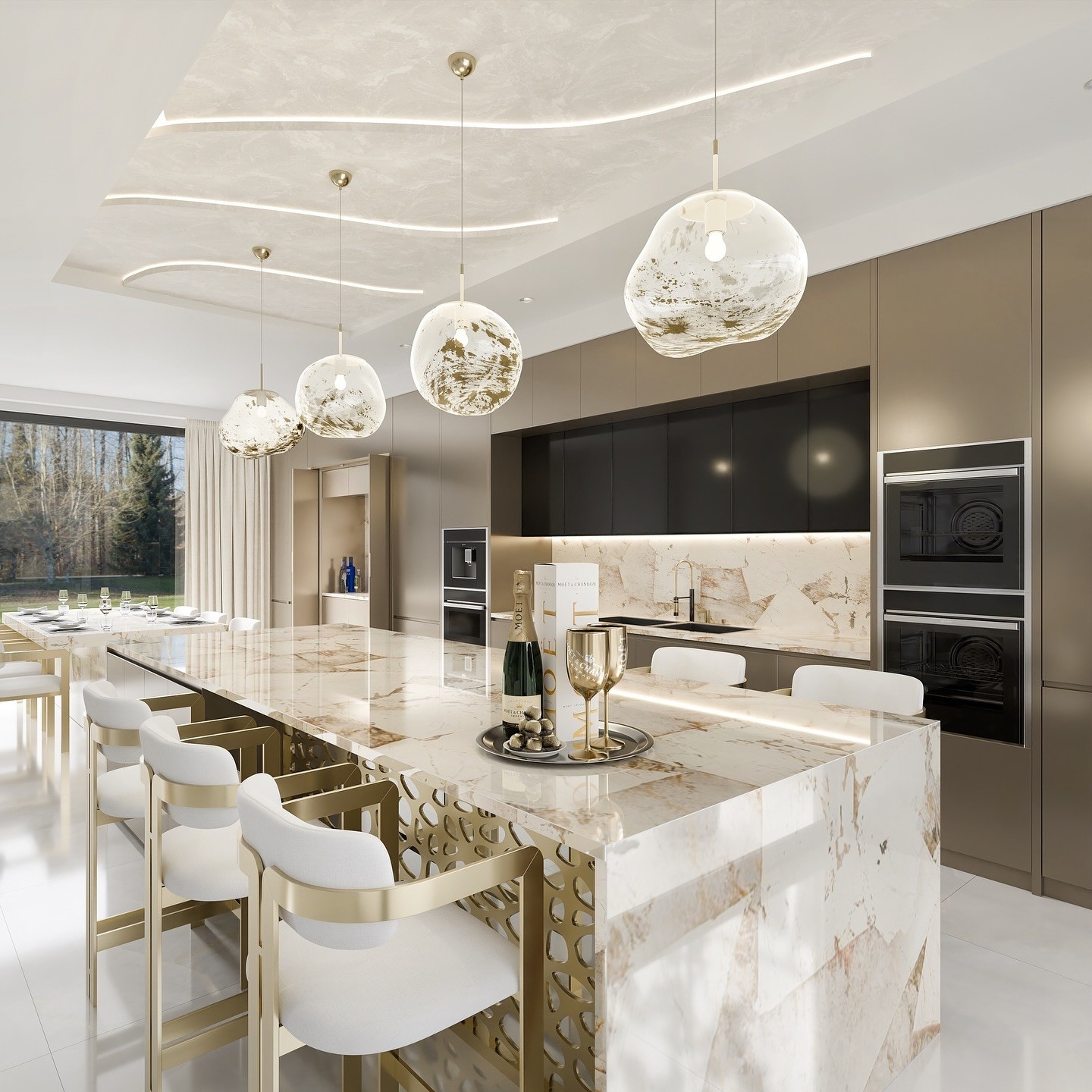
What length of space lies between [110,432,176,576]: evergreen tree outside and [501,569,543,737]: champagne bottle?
7.35 metres

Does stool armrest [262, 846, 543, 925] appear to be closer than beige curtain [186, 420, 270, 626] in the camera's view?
Yes

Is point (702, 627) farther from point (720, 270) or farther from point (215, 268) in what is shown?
point (215, 268)

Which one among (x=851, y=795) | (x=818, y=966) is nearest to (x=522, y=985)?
(x=818, y=966)

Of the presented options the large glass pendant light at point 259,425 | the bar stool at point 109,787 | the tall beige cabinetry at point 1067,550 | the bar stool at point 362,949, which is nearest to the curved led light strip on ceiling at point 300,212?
the large glass pendant light at point 259,425

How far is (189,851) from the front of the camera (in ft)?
6.16

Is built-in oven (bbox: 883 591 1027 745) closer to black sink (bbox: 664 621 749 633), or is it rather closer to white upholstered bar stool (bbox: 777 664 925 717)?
white upholstered bar stool (bbox: 777 664 925 717)

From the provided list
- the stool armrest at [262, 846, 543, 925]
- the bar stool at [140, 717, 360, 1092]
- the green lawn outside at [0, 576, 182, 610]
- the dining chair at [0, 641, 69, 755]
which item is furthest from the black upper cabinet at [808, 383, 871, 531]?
the green lawn outside at [0, 576, 182, 610]

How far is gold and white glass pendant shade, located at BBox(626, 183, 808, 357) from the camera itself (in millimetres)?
1591

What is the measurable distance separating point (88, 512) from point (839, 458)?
22.8 feet

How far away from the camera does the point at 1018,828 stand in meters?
2.84

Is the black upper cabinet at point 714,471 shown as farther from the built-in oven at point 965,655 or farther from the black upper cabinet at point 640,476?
the built-in oven at point 965,655

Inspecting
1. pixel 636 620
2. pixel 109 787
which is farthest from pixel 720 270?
pixel 636 620

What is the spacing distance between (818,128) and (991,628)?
1.93 m

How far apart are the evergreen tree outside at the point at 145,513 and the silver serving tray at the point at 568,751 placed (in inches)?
285
